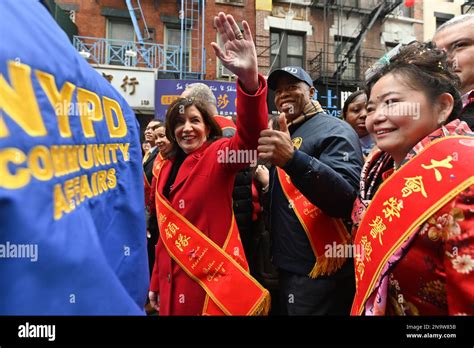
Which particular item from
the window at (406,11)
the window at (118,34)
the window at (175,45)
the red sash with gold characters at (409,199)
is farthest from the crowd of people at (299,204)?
the window at (406,11)

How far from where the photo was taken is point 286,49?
12.1m

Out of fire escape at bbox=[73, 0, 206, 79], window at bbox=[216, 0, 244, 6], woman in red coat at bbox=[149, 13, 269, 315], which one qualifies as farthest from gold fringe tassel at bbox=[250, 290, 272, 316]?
window at bbox=[216, 0, 244, 6]

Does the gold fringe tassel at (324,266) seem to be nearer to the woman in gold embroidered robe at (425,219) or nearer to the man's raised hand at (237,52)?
the woman in gold embroidered robe at (425,219)

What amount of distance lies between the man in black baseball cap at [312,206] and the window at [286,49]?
407 inches

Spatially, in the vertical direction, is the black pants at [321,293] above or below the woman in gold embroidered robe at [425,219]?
below

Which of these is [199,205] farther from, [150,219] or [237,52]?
[150,219]

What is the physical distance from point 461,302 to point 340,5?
1320 cm

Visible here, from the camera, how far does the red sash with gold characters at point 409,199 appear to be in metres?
1.10

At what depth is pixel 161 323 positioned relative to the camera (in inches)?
37.3

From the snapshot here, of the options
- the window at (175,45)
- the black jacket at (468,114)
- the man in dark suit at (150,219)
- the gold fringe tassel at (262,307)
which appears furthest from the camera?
the window at (175,45)

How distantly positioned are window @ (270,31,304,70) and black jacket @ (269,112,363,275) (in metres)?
10.3

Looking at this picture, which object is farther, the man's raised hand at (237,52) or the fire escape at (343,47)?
the fire escape at (343,47)

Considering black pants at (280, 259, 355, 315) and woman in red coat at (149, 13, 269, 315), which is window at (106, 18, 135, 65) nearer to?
woman in red coat at (149, 13, 269, 315)

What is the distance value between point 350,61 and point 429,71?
39.5ft
